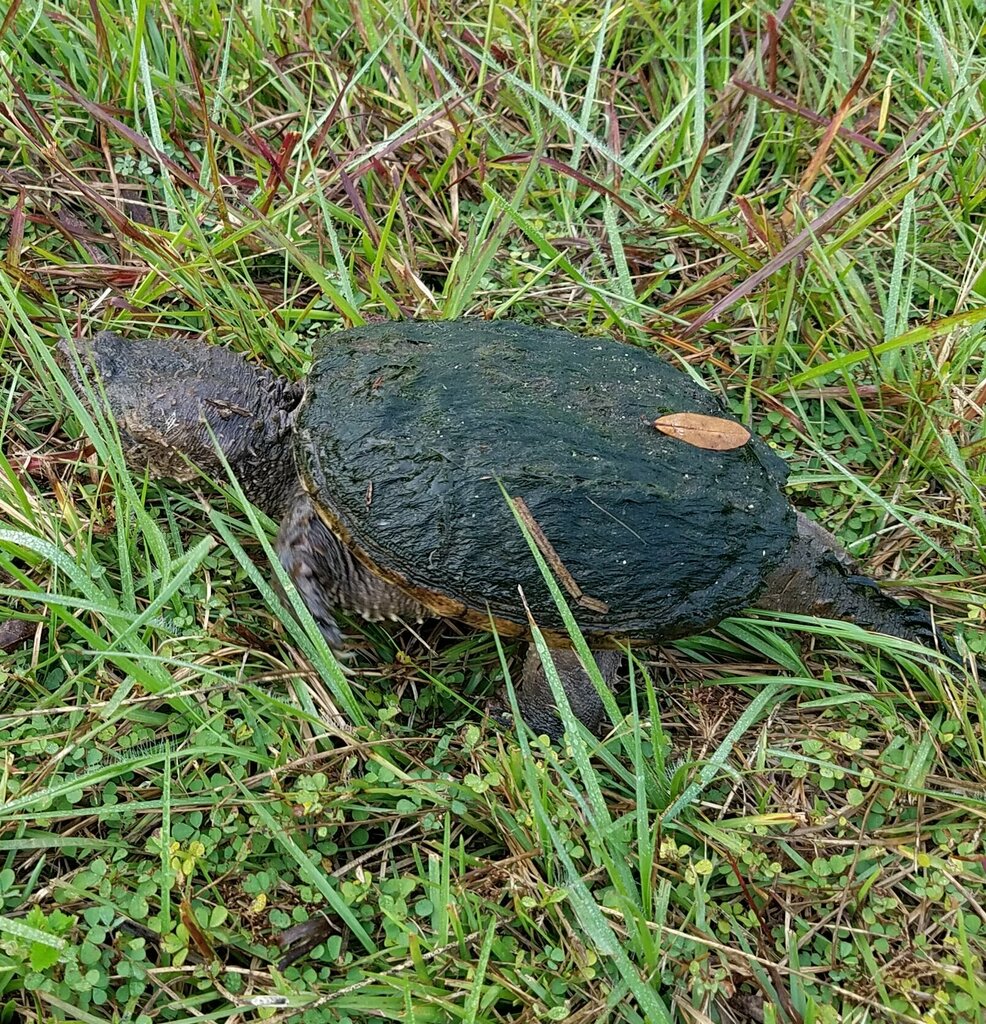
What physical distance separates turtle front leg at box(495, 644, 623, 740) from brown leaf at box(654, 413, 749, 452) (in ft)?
1.89

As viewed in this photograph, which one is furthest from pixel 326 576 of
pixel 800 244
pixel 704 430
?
pixel 800 244

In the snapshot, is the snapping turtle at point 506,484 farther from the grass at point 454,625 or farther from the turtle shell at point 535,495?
the grass at point 454,625

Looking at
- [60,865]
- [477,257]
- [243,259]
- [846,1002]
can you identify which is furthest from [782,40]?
[60,865]

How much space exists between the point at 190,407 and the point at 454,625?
922mm

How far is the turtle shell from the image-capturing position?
194 centimetres

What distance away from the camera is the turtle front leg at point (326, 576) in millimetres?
2230

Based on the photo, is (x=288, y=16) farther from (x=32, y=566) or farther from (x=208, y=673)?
(x=208, y=673)

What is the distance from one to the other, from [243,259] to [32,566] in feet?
3.77

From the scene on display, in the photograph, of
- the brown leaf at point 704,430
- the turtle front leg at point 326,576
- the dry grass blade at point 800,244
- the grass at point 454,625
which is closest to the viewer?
the grass at point 454,625

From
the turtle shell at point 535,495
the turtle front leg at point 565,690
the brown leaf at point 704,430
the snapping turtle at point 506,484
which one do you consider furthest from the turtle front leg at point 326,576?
the brown leaf at point 704,430

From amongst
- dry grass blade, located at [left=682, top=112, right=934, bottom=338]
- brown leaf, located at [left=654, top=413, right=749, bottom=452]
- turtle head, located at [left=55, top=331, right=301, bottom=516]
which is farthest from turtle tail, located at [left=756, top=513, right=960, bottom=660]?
turtle head, located at [left=55, top=331, right=301, bottom=516]

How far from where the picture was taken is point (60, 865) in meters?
2.00

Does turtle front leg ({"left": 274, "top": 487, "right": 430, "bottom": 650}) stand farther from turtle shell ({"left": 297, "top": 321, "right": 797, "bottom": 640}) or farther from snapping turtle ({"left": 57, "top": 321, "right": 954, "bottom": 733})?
turtle shell ({"left": 297, "top": 321, "right": 797, "bottom": 640})

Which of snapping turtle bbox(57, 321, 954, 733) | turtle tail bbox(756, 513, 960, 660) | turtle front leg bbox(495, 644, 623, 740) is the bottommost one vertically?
turtle front leg bbox(495, 644, 623, 740)
